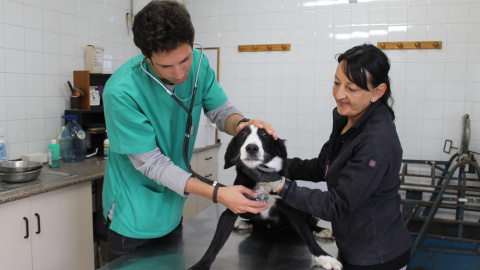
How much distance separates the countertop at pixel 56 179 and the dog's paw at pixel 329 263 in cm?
153

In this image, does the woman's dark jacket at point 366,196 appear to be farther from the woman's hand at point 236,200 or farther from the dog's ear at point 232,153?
the dog's ear at point 232,153

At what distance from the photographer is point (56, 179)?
227cm

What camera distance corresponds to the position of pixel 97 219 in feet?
8.54

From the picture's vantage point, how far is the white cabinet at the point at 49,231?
1.99 meters

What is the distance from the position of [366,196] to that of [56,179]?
1810 millimetres

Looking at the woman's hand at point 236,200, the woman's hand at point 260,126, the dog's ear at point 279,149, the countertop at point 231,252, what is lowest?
the countertop at point 231,252

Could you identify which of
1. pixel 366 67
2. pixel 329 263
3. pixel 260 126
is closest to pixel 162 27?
pixel 260 126

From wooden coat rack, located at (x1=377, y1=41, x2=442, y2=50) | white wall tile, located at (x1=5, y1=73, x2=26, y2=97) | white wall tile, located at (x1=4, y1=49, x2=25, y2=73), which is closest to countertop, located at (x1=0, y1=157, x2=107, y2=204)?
white wall tile, located at (x1=5, y1=73, x2=26, y2=97)

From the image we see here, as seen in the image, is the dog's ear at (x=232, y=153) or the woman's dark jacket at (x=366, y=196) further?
the dog's ear at (x=232, y=153)

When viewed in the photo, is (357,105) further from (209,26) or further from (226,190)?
(209,26)

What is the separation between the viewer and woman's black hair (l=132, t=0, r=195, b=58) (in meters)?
1.15

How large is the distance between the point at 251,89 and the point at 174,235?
239 cm

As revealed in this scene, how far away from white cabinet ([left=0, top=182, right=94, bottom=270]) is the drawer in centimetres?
130

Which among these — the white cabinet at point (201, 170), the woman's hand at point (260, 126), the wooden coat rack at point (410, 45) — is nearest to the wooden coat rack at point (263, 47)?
the wooden coat rack at point (410, 45)
